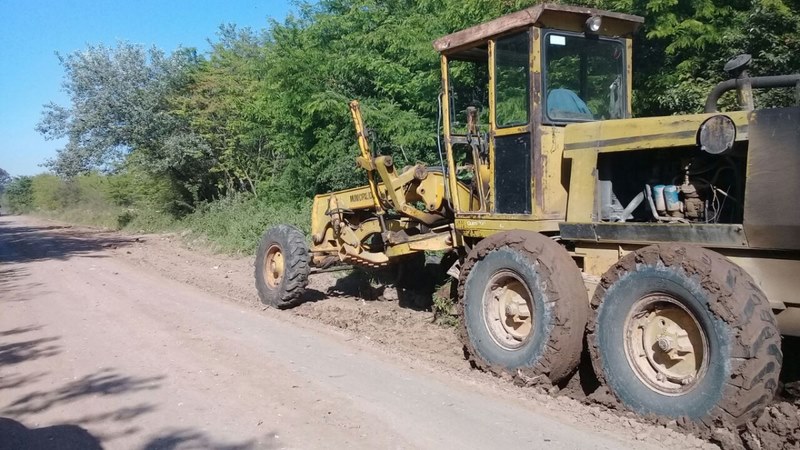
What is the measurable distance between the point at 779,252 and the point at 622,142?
1462mm

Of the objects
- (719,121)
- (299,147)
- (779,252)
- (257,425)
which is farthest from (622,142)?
(299,147)

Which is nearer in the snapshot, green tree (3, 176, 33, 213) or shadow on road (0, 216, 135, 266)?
shadow on road (0, 216, 135, 266)

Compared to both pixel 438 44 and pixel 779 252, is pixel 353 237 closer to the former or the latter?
pixel 438 44

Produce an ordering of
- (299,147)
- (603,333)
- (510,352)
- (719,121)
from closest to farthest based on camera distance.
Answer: (719,121) → (603,333) → (510,352) → (299,147)

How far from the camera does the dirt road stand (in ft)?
15.0

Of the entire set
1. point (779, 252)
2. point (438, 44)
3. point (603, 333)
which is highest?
point (438, 44)

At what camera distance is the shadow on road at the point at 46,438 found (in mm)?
4531

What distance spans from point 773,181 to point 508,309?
244 centimetres

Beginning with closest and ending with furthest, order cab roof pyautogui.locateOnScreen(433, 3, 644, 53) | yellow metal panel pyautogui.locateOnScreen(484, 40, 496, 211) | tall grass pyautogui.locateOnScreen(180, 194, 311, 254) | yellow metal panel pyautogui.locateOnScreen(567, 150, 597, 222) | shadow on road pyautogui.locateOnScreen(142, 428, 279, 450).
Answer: shadow on road pyautogui.locateOnScreen(142, 428, 279, 450), yellow metal panel pyautogui.locateOnScreen(567, 150, 597, 222), cab roof pyautogui.locateOnScreen(433, 3, 644, 53), yellow metal panel pyautogui.locateOnScreen(484, 40, 496, 211), tall grass pyautogui.locateOnScreen(180, 194, 311, 254)

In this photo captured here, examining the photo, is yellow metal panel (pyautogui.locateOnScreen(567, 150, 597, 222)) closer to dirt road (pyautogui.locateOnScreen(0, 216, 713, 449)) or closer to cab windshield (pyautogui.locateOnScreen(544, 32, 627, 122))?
cab windshield (pyautogui.locateOnScreen(544, 32, 627, 122))

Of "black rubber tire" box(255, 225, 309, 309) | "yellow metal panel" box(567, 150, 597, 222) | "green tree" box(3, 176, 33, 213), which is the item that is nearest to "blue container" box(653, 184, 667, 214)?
"yellow metal panel" box(567, 150, 597, 222)

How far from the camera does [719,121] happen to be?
4.66m

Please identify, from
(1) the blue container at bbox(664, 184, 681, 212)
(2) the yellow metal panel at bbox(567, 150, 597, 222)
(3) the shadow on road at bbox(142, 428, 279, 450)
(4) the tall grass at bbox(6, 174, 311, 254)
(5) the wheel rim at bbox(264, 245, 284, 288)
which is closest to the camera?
(3) the shadow on road at bbox(142, 428, 279, 450)

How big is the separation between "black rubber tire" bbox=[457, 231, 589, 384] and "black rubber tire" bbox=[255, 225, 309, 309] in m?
3.59
